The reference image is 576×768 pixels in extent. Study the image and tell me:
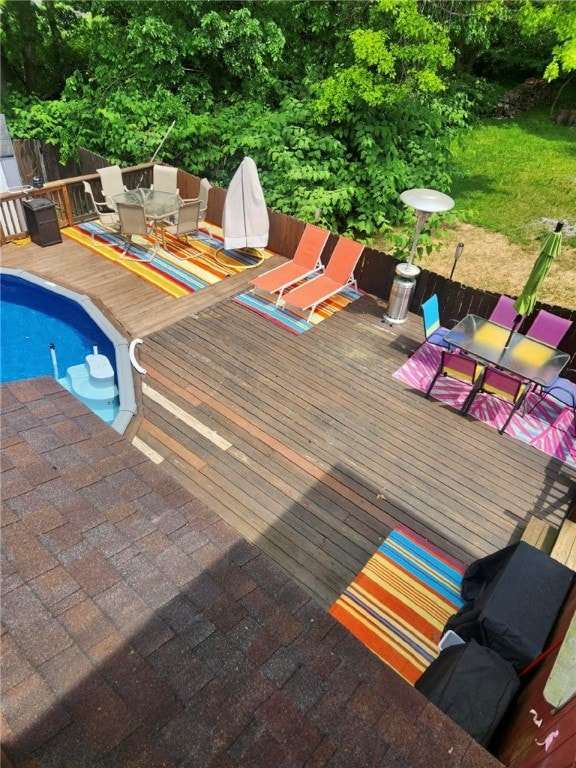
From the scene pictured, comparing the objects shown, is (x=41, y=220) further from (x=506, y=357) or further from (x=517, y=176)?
(x=517, y=176)

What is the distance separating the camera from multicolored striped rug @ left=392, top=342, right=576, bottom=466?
624 centimetres

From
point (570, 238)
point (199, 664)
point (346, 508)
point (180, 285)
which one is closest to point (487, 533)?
point (346, 508)

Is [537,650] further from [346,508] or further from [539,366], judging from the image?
[539,366]

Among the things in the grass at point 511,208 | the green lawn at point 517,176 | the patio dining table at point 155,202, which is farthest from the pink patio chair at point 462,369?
the green lawn at point 517,176

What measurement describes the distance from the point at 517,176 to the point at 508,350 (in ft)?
42.6

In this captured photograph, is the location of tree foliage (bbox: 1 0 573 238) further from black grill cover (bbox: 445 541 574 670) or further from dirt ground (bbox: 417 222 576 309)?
black grill cover (bbox: 445 541 574 670)

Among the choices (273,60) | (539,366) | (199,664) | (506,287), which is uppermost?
(273,60)

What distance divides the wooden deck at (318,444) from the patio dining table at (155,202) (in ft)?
6.54

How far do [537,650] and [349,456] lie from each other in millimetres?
2930

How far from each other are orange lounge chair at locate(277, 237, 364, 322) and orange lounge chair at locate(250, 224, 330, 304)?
0.70ft

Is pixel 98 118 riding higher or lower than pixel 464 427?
higher

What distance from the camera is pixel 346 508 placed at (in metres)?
5.16

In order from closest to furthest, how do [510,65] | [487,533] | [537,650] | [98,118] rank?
1. [537,650]
2. [487,533]
3. [98,118]
4. [510,65]

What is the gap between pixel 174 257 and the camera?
9430 mm
